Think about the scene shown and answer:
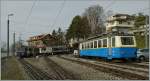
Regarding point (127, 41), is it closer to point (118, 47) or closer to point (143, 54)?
point (118, 47)

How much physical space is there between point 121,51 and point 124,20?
70.8 meters

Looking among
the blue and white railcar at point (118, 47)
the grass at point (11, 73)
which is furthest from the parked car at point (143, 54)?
the grass at point (11, 73)

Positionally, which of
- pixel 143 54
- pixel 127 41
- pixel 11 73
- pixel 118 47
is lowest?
pixel 11 73

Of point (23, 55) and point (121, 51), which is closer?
point (121, 51)

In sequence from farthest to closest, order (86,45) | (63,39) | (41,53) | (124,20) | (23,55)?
1. (124,20)
2. (23,55)
3. (41,53)
4. (63,39)
5. (86,45)

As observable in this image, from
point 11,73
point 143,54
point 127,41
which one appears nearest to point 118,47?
point 127,41

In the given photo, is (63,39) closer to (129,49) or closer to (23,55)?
(23,55)

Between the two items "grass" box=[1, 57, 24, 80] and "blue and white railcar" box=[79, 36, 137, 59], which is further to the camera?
"blue and white railcar" box=[79, 36, 137, 59]

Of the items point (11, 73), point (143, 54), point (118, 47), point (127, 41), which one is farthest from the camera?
point (143, 54)

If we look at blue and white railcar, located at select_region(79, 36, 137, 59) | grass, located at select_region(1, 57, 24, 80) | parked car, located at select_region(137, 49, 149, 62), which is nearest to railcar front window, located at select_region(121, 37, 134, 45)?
blue and white railcar, located at select_region(79, 36, 137, 59)

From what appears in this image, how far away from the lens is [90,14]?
125 feet

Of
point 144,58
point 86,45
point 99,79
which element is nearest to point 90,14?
point 86,45

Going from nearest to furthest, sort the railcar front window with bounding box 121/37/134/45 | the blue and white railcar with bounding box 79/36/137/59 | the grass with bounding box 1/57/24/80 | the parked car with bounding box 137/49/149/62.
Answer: the grass with bounding box 1/57/24/80
the blue and white railcar with bounding box 79/36/137/59
the railcar front window with bounding box 121/37/134/45
the parked car with bounding box 137/49/149/62

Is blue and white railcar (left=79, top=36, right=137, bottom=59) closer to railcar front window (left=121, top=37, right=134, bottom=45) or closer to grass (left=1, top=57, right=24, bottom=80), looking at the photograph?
railcar front window (left=121, top=37, right=134, bottom=45)
